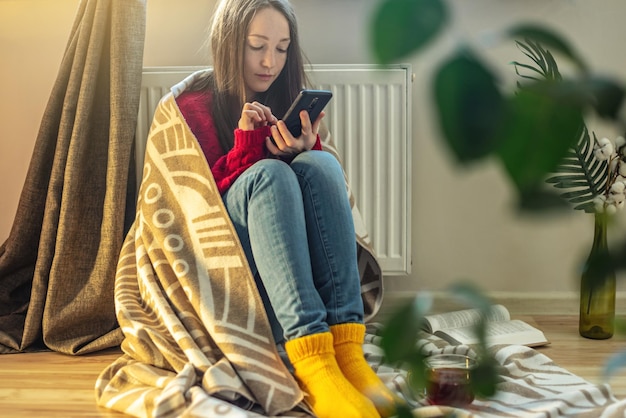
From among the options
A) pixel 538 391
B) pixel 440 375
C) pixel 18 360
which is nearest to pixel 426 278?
pixel 538 391

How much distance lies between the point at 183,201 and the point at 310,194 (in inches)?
11.8

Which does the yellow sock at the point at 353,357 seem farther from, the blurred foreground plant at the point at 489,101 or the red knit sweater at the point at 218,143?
the blurred foreground plant at the point at 489,101

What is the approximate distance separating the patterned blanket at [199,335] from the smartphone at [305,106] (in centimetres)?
20

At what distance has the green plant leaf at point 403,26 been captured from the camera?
0.39ft

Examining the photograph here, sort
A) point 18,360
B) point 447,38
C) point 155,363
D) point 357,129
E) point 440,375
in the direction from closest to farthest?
point 447,38, point 440,375, point 155,363, point 18,360, point 357,129

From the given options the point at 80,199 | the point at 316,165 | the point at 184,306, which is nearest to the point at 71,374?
the point at 184,306

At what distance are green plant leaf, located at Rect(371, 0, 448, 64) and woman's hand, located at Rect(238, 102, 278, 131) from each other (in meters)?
1.42

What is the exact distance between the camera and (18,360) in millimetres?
1697

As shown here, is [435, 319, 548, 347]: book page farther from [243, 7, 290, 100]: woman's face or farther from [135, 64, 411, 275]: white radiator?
[243, 7, 290, 100]: woman's face

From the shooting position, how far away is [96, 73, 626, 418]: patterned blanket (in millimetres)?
Answer: 1333

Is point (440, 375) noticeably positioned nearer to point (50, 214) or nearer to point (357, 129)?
point (357, 129)

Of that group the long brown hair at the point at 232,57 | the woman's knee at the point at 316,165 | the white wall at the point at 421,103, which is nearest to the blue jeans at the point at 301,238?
the woman's knee at the point at 316,165

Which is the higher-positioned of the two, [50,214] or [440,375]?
[50,214]

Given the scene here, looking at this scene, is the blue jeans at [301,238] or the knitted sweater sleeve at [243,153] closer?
the blue jeans at [301,238]
